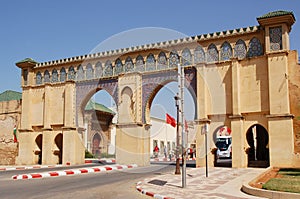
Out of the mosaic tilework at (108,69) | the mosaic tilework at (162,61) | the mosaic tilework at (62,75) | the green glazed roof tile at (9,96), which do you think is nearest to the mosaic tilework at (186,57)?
the mosaic tilework at (162,61)

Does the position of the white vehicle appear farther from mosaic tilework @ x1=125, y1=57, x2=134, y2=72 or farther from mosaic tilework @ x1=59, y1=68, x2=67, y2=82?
mosaic tilework @ x1=59, y1=68, x2=67, y2=82

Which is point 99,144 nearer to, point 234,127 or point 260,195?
point 234,127

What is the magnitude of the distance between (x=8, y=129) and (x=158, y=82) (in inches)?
547

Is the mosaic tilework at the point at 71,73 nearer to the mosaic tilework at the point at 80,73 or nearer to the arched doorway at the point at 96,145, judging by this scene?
the mosaic tilework at the point at 80,73

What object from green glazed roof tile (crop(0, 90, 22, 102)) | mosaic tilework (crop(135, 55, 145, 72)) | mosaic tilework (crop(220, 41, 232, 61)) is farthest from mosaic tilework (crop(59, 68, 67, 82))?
mosaic tilework (crop(220, 41, 232, 61))

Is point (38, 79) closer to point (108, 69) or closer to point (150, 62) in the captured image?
point (108, 69)

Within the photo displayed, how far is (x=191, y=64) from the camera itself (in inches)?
876

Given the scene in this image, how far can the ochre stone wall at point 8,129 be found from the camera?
95.6 ft

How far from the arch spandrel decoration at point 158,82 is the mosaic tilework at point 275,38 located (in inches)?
190

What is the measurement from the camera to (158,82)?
23562 mm

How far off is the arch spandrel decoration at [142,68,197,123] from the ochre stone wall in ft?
36.8

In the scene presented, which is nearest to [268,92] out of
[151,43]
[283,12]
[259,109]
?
[259,109]

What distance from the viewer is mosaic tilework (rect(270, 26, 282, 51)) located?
19344 millimetres

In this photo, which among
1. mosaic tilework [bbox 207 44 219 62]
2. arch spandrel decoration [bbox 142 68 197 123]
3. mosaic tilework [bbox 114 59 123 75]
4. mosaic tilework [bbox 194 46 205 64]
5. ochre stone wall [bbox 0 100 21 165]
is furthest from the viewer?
ochre stone wall [bbox 0 100 21 165]
